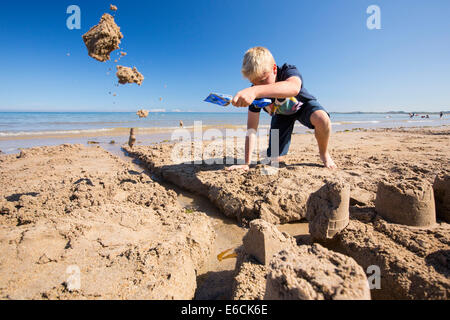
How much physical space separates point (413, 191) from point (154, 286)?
A: 166 cm

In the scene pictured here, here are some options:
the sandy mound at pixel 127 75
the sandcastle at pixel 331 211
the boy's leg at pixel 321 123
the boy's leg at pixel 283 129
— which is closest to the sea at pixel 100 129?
the sandy mound at pixel 127 75

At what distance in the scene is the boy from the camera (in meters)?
1.94

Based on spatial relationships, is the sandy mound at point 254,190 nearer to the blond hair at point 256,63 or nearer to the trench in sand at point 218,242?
the trench in sand at point 218,242

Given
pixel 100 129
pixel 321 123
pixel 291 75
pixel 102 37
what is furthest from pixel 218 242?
pixel 100 129

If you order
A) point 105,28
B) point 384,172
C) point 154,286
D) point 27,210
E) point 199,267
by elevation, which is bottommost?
point 199,267

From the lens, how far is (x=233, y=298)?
Result: 1107mm

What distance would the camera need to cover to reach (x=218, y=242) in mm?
1848

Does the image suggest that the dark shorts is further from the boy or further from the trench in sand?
the trench in sand

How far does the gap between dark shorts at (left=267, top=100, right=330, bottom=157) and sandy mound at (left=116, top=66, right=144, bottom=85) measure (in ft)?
7.49

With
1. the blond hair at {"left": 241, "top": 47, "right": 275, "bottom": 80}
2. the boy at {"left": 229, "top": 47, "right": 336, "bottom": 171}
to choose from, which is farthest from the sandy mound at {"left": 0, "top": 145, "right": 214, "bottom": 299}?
the blond hair at {"left": 241, "top": 47, "right": 275, "bottom": 80}

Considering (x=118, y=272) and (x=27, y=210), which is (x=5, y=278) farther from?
(x=27, y=210)

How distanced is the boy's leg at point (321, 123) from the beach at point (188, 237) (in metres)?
0.35

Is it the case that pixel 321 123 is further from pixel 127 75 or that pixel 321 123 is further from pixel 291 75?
pixel 127 75

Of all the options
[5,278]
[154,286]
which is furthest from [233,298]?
[5,278]
